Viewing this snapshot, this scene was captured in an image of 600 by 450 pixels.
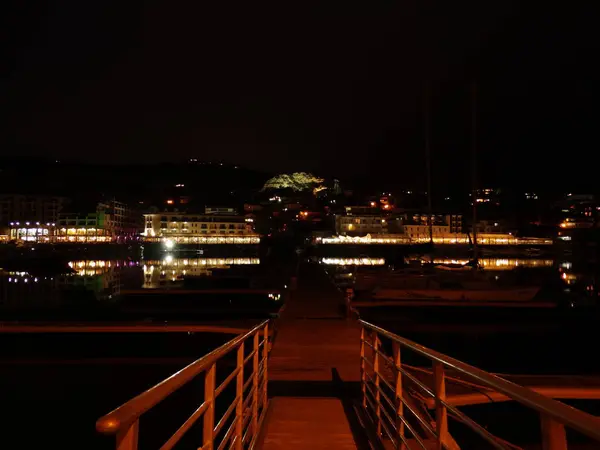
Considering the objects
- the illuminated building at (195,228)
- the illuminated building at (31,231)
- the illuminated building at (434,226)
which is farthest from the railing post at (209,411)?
the illuminated building at (31,231)

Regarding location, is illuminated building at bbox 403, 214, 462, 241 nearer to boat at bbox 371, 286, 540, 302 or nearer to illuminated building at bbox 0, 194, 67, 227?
illuminated building at bbox 0, 194, 67, 227

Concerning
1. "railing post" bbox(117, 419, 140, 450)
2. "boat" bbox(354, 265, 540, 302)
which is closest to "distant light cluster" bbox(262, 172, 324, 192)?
"boat" bbox(354, 265, 540, 302)

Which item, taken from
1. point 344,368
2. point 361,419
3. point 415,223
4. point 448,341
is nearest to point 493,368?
point 448,341

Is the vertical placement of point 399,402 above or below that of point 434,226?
below

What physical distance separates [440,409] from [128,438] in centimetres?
159

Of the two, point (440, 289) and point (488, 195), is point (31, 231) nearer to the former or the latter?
point (440, 289)

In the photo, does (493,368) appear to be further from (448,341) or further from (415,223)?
(415,223)

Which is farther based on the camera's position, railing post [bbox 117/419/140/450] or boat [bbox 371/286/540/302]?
boat [bbox 371/286/540/302]

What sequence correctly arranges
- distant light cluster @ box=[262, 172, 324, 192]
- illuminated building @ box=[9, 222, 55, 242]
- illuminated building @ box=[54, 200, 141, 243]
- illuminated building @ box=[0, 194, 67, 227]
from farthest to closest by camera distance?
distant light cluster @ box=[262, 172, 324, 192]
illuminated building @ box=[54, 200, 141, 243]
illuminated building @ box=[0, 194, 67, 227]
illuminated building @ box=[9, 222, 55, 242]

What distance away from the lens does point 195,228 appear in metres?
101

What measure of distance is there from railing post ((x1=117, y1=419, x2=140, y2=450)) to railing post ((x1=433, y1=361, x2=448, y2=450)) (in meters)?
1.54

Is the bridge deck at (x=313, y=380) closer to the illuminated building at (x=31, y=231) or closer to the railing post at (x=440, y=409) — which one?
the railing post at (x=440, y=409)

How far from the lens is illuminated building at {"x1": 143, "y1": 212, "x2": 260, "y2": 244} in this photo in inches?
3939

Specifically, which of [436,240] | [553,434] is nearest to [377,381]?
[553,434]
